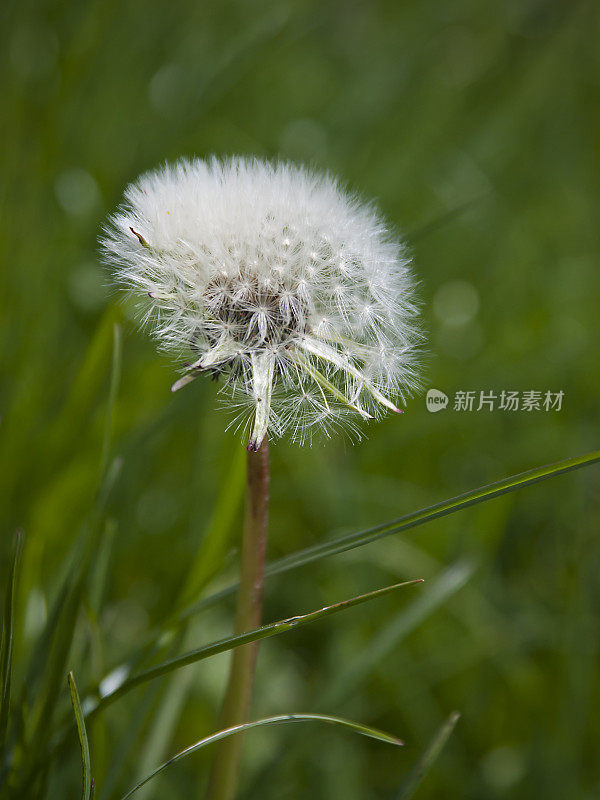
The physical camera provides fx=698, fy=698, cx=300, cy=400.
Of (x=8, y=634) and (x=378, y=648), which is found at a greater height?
(x=378, y=648)

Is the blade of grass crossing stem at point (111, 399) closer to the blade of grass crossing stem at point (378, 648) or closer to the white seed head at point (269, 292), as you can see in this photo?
the white seed head at point (269, 292)

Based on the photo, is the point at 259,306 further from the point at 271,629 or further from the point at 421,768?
the point at 421,768

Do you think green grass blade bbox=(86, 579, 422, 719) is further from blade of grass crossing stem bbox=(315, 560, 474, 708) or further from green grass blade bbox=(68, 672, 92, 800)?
blade of grass crossing stem bbox=(315, 560, 474, 708)

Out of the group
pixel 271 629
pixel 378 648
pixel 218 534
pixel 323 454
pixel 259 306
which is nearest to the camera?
pixel 271 629

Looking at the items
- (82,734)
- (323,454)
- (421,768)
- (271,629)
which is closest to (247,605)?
(271,629)

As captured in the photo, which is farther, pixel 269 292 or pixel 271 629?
pixel 269 292

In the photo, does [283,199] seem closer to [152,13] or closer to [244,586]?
[244,586]
